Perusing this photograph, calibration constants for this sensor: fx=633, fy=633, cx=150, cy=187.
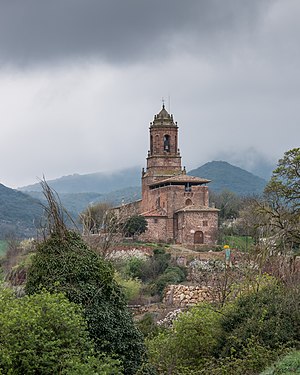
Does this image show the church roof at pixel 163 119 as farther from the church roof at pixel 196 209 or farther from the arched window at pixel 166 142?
the church roof at pixel 196 209

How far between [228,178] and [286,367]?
15855 cm

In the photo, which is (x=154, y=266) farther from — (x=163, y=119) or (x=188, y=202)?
(x=163, y=119)

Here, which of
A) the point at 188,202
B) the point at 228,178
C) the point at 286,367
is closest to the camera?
the point at 286,367

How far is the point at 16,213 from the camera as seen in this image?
107m

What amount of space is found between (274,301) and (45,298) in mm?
7041

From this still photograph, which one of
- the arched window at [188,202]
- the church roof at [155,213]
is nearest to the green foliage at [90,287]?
the church roof at [155,213]

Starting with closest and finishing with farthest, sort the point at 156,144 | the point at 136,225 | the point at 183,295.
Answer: the point at 183,295, the point at 136,225, the point at 156,144

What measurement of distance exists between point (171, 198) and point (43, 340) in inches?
1645

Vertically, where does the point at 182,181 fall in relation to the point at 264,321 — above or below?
above

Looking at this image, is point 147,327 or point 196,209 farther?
point 196,209

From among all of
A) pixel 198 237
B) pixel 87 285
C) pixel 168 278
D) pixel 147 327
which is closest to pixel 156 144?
pixel 198 237

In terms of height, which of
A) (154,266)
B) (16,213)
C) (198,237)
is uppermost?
(16,213)

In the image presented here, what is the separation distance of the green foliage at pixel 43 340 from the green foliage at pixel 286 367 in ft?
10.4

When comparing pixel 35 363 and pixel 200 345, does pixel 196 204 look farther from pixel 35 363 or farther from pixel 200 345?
pixel 35 363
